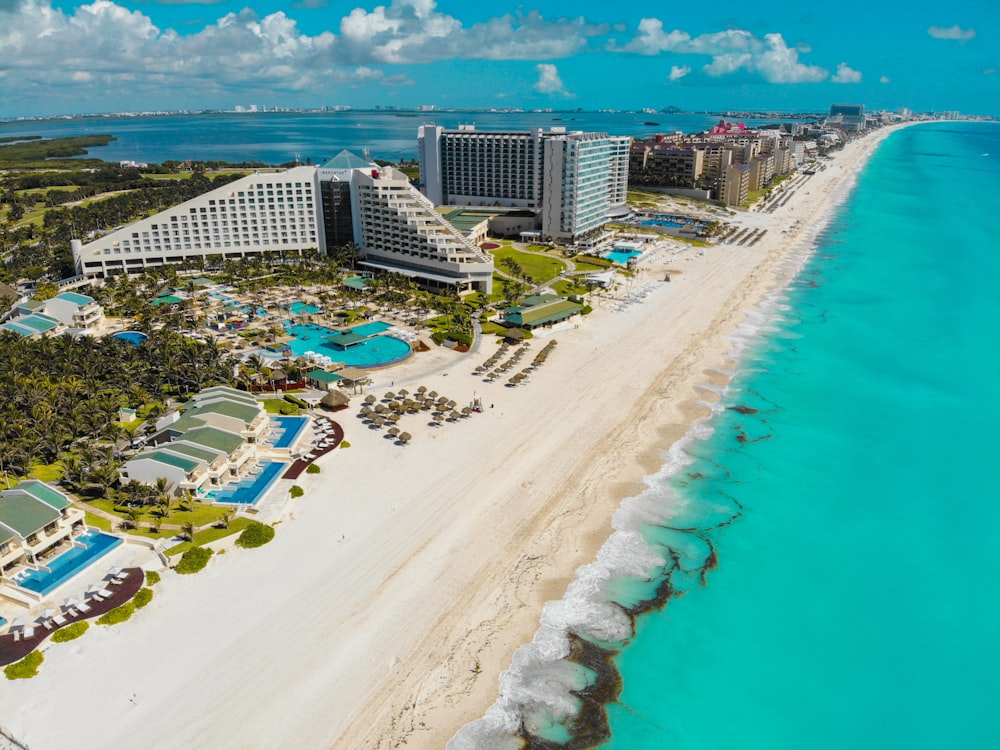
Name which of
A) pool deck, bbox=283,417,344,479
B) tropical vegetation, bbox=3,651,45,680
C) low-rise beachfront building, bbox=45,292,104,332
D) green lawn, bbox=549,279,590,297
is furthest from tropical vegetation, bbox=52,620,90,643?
green lawn, bbox=549,279,590,297

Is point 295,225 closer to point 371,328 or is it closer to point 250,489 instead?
point 371,328

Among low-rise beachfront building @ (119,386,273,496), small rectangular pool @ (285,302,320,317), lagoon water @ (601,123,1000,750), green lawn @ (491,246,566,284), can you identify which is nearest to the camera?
lagoon water @ (601,123,1000,750)

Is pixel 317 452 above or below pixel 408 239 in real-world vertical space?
below

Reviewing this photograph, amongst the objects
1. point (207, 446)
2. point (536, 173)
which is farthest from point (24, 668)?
point (536, 173)

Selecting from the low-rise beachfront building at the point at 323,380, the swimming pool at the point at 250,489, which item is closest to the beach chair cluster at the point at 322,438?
the swimming pool at the point at 250,489

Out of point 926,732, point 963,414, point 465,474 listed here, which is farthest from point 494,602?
point 963,414

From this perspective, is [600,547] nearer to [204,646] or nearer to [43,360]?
[204,646]

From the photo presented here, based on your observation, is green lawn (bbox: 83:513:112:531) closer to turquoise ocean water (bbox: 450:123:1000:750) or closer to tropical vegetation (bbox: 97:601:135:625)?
tropical vegetation (bbox: 97:601:135:625)
